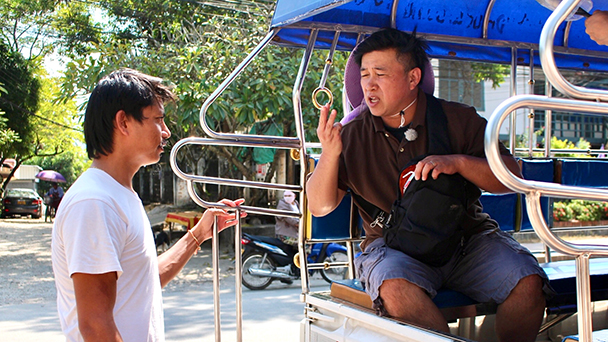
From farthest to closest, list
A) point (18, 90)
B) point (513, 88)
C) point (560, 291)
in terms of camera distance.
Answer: point (18, 90) → point (513, 88) → point (560, 291)

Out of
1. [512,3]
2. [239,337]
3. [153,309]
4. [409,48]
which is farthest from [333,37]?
[153,309]

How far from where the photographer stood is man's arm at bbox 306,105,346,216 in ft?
7.58

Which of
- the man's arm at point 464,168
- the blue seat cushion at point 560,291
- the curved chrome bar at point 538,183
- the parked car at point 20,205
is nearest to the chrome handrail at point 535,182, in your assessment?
the curved chrome bar at point 538,183

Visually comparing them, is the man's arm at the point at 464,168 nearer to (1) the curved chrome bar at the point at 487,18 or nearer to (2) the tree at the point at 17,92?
(1) the curved chrome bar at the point at 487,18

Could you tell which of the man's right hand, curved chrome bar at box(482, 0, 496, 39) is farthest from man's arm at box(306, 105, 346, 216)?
curved chrome bar at box(482, 0, 496, 39)

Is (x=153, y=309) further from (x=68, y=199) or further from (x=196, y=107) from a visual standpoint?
(x=196, y=107)

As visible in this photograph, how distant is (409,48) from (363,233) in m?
0.98

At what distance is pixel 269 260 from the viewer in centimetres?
847

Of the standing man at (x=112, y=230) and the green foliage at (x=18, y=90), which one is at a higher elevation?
the green foliage at (x=18, y=90)

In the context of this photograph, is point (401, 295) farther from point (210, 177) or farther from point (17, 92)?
point (17, 92)

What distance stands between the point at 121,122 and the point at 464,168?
4.21 feet

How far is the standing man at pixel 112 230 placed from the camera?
1.43 meters

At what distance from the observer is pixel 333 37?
125 inches

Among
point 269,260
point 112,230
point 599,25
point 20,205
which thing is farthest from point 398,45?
point 20,205
